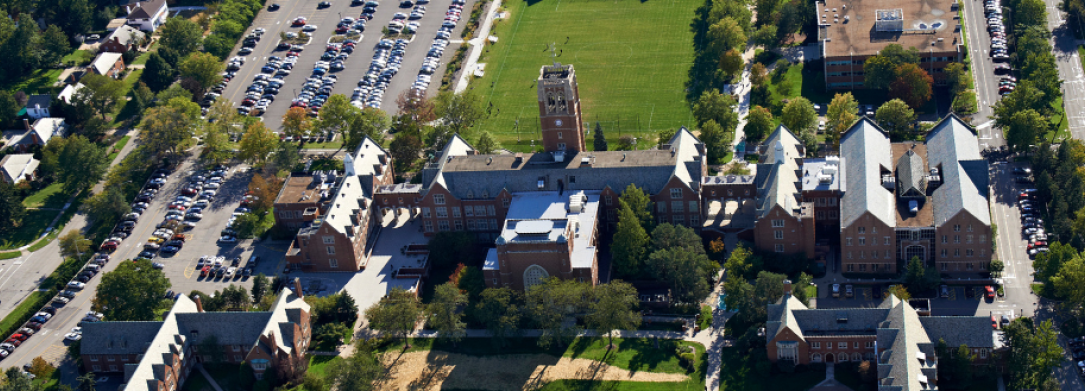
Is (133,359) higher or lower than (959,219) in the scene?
lower

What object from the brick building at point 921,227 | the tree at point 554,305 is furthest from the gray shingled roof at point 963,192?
the tree at point 554,305

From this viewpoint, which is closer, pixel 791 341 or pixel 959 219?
pixel 791 341

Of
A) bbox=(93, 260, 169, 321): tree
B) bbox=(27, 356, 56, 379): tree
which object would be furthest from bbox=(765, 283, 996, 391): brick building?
bbox=(27, 356, 56, 379): tree

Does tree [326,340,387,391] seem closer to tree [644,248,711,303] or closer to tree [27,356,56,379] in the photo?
tree [27,356,56,379]

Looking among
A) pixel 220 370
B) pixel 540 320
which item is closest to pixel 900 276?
pixel 540 320

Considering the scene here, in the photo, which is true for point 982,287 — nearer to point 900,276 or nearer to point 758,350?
point 900,276

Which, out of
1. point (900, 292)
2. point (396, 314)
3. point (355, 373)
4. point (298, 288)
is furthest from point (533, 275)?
point (900, 292)

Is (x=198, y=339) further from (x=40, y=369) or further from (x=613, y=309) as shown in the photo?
(x=613, y=309)
